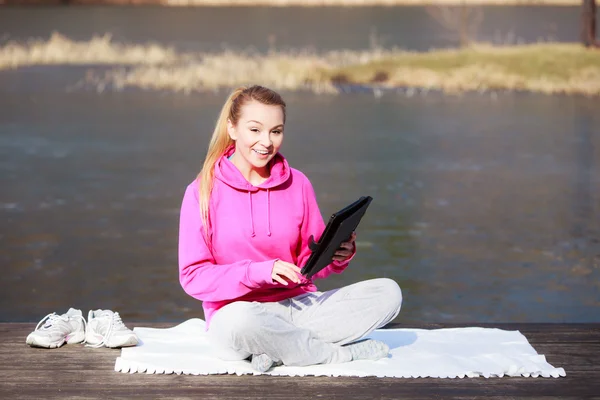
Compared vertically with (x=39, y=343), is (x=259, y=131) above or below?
above

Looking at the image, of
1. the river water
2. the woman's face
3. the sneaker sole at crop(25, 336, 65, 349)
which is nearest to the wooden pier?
the sneaker sole at crop(25, 336, 65, 349)

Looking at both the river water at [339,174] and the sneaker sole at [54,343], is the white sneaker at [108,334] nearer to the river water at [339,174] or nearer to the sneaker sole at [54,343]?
the sneaker sole at [54,343]

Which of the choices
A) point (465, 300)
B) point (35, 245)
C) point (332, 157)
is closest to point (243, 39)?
point (332, 157)

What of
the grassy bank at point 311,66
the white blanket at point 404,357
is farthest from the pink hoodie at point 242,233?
the grassy bank at point 311,66

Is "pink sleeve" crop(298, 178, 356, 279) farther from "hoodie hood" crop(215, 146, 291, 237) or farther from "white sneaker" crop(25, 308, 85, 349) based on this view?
"white sneaker" crop(25, 308, 85, 349)

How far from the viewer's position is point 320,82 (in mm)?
13930

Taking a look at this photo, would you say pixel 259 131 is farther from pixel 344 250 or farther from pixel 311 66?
pixel 311 66

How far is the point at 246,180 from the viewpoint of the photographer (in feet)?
10.3

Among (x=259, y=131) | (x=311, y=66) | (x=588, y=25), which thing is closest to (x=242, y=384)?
(x=259, y=131)

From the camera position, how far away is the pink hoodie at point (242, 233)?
120 inches

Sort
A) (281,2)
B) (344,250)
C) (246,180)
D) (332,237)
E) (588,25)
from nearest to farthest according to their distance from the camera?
(332,237) → (344,250) → (246,180) → (281,2) → (588,25)

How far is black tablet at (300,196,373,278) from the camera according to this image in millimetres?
2857

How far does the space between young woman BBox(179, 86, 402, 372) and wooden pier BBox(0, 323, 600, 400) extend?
0.13 metres

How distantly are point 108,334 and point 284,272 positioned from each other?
62 cm
